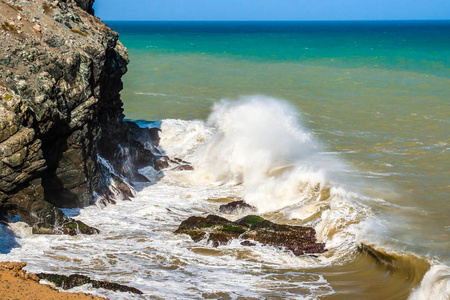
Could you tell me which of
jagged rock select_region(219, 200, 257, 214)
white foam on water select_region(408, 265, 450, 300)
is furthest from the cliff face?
white foam on water select_region(408, 265, 450, 300)

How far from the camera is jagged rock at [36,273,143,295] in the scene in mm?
12000

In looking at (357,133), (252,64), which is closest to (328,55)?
(252,64)

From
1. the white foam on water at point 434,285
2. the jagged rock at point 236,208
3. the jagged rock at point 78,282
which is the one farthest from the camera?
the jagged rock at point 236,208

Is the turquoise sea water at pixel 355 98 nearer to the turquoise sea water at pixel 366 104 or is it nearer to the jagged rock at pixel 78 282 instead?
the turquoise sea water at pixel 366 104

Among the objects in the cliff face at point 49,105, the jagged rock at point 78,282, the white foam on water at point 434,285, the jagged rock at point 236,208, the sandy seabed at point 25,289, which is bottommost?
the jagged rock at point 78,282

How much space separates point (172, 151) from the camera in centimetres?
2922

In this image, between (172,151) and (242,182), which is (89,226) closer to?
(242,182)

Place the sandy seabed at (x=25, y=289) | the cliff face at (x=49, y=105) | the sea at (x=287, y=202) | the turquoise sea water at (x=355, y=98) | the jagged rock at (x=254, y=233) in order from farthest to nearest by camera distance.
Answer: the turquoise sea water at (x=355, y=98) → the jagged rock at (x=254, y=233) → the cliff face at (x=49, y=105) → the sea at (x=287, y=202) → the sandy seabed at (x=25, y=289)

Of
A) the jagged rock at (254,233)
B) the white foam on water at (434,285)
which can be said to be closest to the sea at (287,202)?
the white foam on water at (434,285)

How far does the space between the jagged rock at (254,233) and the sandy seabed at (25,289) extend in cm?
550

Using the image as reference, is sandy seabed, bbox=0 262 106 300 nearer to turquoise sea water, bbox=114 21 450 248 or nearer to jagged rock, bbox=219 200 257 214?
jagged rock, bbox=219 200 257 214

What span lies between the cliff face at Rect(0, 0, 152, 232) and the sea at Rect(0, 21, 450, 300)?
0.98 m

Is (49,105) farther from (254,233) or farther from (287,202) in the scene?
(287,202)

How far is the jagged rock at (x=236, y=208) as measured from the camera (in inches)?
773
